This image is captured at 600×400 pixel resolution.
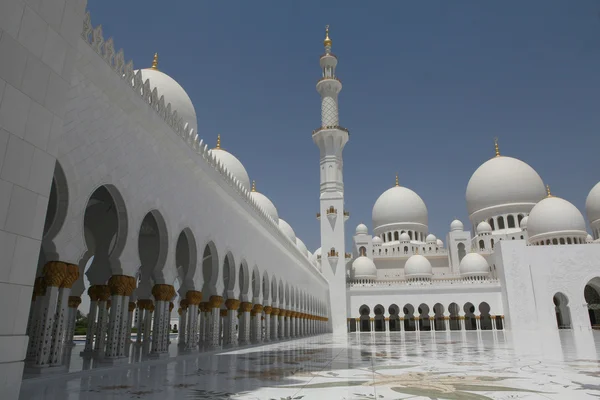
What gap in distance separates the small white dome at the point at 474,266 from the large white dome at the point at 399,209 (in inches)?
244

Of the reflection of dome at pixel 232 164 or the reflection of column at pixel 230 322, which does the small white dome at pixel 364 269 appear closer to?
the reflection of dome at pixel 232 164

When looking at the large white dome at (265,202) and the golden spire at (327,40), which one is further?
the golden spire at (327,40)

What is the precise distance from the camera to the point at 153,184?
22.7 ft

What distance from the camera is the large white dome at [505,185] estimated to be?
95.5 ft

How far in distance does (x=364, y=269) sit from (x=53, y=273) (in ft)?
80.3

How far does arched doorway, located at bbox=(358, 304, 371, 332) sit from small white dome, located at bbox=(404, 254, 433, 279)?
3.43 m

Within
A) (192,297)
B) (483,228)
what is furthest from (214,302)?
(483,228)

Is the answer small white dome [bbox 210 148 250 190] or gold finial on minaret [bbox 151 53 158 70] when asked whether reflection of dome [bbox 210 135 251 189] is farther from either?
gold finial on minaret [bbox 151 53 158 70]

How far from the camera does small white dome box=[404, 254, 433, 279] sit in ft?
88.3

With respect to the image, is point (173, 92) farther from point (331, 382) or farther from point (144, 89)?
point (331, 382)

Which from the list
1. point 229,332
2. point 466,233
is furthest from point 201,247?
point 466,233

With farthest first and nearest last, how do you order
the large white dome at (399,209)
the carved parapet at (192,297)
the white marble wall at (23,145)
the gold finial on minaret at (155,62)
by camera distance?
the large white dome at (399,209) → the gold finial on minaret at (155,62) → the carved parapet at (192,297) → the white marble wall at (23,145)

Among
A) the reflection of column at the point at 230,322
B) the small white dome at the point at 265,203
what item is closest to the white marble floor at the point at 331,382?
the reflection of column at the point at 230,322

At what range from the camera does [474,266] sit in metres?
26.2
